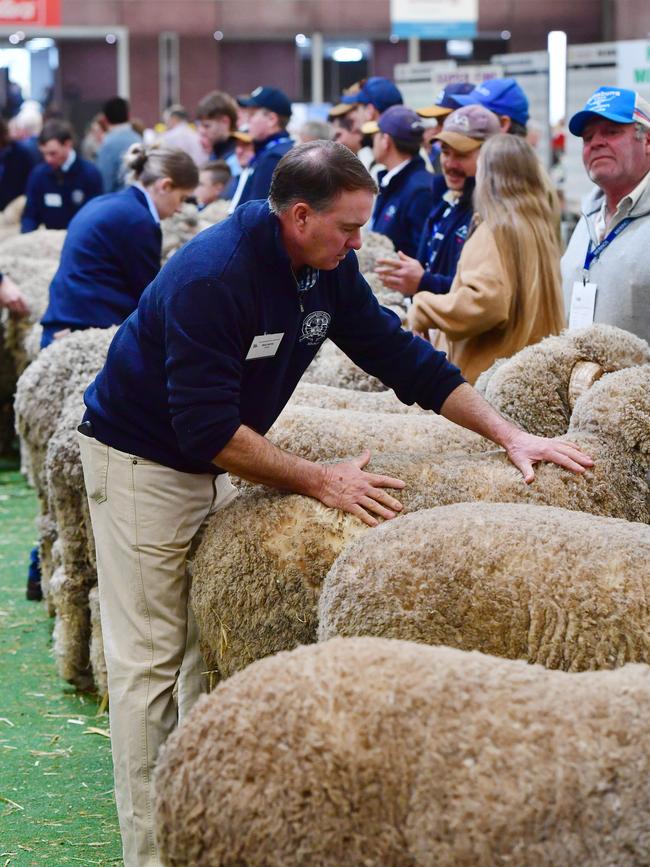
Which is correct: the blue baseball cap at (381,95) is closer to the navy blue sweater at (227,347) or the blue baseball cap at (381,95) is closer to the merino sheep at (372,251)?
the merino sheep at (372,251)

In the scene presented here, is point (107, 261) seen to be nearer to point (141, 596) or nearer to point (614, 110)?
point (614, 110)

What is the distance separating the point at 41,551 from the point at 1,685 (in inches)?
29.0

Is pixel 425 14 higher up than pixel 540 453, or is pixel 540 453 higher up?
pixel 425 14

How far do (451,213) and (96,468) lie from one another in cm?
252

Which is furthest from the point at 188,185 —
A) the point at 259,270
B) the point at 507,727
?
the point at 507,727

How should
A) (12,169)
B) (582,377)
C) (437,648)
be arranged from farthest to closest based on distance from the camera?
(12,169) → (582,377) → (437,648)

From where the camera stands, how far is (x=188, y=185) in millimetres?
5207

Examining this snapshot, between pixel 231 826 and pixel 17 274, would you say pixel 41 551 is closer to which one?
pixel 17 274

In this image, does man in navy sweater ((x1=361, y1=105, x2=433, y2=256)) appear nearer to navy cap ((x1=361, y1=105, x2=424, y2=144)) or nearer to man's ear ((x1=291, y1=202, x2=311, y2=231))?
navy cap ((x1=361, y1=105, x2=424, y2=144))

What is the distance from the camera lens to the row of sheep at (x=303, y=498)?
112 inches

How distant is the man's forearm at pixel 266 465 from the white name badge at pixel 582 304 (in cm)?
162

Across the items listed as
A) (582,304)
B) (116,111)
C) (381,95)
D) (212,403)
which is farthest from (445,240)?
(116,111)

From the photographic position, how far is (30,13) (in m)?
15.4

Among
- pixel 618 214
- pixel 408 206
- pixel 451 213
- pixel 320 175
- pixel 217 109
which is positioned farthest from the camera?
pixel 217 109
